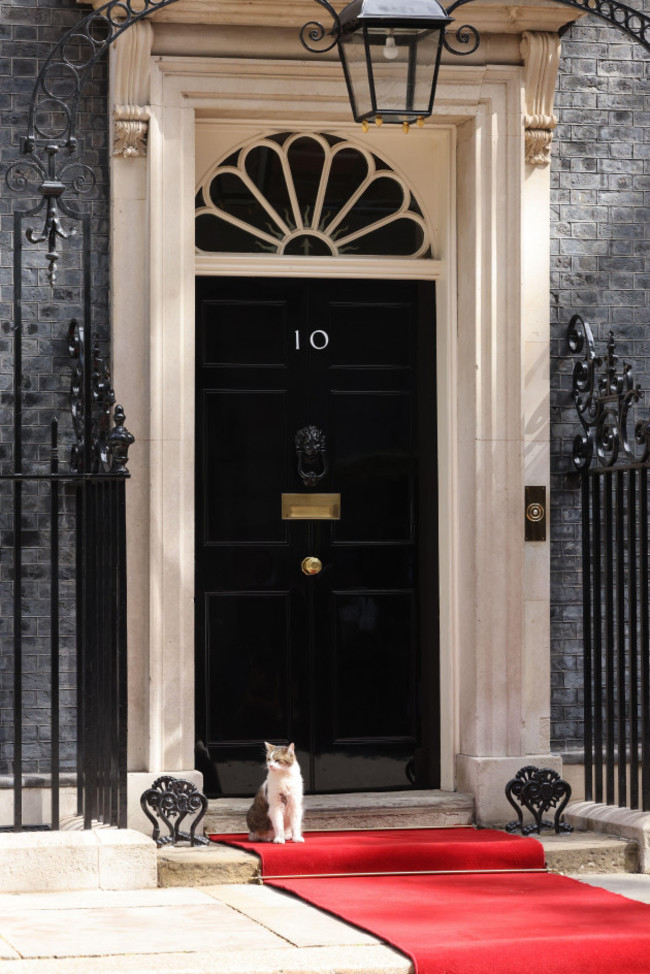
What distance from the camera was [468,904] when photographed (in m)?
6.98

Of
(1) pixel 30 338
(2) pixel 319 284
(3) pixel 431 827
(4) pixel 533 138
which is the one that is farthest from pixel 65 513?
(4) pixel 533 138

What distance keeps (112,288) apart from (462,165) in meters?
1.98

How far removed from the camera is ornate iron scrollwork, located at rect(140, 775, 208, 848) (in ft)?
25.9

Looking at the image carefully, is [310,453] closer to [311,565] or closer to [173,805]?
[311,565]

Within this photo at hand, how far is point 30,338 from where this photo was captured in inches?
325

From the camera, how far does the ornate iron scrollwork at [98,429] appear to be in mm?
7465

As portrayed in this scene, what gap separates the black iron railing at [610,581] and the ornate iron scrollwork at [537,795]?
7.2 inches

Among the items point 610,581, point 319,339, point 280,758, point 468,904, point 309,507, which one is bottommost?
point 468,904

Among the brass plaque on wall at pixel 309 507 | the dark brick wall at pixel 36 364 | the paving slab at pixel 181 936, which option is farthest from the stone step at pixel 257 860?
the brass plaque on wall at pixel 309 507

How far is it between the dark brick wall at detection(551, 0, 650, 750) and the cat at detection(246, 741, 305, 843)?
1.67 metres

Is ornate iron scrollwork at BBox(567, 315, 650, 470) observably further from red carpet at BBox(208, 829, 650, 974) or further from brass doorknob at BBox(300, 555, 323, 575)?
red carpet at BBox(208, 829, 650, 974)

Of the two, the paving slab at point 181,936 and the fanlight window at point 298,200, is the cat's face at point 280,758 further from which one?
the fanlight window at point 298,200

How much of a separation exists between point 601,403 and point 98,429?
8.48 ft

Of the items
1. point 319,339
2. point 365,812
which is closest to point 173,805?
point 365,812
